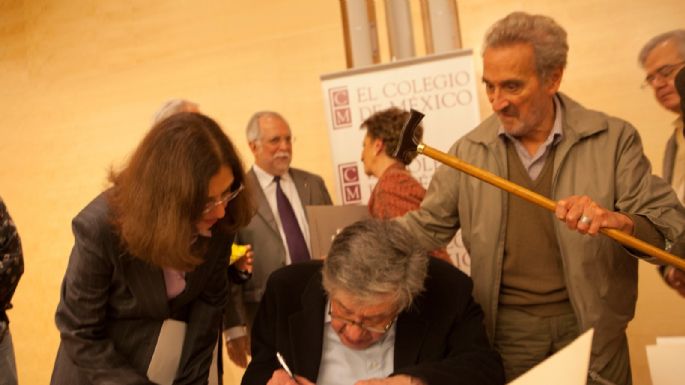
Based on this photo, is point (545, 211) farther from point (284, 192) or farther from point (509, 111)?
point (284, 192)

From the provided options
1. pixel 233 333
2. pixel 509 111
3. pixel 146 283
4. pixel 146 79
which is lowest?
pixel 233 333

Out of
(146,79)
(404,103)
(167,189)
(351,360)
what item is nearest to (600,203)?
(351,360)

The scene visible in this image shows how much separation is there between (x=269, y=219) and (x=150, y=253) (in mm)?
1742

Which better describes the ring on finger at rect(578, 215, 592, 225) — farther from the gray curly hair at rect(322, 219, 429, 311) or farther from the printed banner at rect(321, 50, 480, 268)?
the printed banner at rect(321, 50, 480, 268)

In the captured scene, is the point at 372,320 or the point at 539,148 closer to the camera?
the point at 372,320

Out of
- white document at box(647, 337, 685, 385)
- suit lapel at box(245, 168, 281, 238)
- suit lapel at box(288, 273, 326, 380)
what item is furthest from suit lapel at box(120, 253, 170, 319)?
suit lapel at box(245, 168, 281, 238)

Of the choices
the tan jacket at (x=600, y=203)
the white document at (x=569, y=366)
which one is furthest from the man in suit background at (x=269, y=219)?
the white document at (x=569, y=366)

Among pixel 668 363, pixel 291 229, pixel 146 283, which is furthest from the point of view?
pixel 291 229

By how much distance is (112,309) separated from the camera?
6.27 feet

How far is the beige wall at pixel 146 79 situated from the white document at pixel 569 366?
325 cm

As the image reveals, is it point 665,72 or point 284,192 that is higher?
point 665,72

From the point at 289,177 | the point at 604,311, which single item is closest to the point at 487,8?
the point at 289,177

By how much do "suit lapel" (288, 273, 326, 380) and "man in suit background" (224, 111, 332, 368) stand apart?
144 centimetres

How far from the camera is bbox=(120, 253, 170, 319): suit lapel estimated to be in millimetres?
1857
